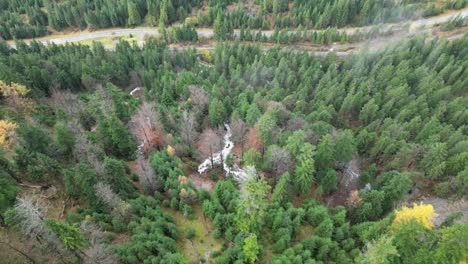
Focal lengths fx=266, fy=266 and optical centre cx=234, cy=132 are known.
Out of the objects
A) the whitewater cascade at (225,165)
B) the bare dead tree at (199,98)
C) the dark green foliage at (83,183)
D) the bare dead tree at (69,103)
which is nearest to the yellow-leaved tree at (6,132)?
the bare dead tree at (69,103)

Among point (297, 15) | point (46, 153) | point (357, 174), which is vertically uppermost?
point (297, 15)

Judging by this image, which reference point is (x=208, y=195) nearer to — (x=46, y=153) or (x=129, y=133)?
(x=129, y=133)

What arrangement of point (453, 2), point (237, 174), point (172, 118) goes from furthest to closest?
point (453, 2) → point (172, 118) → point (237, 174)

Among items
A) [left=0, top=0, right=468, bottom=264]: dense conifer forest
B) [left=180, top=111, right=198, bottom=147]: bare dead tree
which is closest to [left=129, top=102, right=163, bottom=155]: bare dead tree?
[left=0, top=0, right=468, bottom=264]: dense conifer forest

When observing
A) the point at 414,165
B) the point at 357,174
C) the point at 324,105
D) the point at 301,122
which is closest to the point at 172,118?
the point at 301,122

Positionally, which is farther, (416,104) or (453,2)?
(453,2)

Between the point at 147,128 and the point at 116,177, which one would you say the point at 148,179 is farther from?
the point at 147,128
